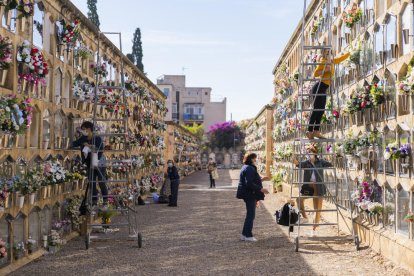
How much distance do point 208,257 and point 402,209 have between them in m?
2.54

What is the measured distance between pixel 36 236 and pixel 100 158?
75.0 inches

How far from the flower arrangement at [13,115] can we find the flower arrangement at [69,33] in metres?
2.75

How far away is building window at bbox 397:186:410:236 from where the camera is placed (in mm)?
6523

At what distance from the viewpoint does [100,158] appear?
29.3 ft

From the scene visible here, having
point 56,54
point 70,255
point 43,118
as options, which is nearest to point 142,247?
point 70,255

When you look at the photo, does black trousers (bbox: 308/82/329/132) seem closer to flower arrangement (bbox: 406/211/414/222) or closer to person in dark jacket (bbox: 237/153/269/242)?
person in dark jacket (bbox: 237/153/269/242)

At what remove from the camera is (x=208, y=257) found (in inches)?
293

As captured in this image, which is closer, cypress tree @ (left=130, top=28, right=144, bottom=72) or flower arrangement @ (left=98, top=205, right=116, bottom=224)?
flower arrangement @ (left=98, top=205, right=116, bottom=224)

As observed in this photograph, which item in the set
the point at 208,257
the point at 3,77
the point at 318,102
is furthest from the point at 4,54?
the point at 318,102

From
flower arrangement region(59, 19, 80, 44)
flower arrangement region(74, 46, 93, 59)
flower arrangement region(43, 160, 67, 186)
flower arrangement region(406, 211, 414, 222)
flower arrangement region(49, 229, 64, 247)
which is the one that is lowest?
flower arrangement region(49, 229, 64, 247)

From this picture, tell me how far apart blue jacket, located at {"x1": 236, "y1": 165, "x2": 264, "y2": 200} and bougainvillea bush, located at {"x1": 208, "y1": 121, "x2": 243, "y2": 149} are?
53474mm

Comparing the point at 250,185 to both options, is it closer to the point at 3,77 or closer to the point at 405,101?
the point at 405,101

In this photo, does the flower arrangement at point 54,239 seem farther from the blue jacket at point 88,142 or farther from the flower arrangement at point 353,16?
the flower arrangement at point 353,16

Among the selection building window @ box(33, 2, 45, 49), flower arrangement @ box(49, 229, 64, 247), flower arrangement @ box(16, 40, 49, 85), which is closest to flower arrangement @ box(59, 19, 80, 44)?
building window @ box(33, 2, 45, 49)
